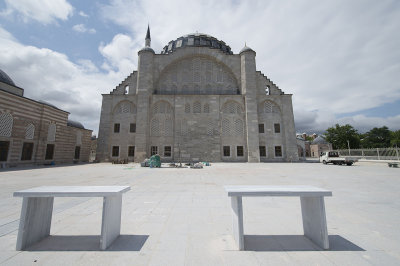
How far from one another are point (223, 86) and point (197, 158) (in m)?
12.5

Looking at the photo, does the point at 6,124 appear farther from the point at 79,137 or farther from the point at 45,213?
the point at 45,213

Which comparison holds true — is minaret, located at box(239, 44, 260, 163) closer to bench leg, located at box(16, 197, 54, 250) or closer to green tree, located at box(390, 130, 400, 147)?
bench leg, located at box(16, 197, 54, 250)

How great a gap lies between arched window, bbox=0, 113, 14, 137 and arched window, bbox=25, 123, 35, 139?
4.84 feet

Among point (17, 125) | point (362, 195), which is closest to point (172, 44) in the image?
point (17, 125)

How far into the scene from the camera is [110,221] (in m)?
2.62

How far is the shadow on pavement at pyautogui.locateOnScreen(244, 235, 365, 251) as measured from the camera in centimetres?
249

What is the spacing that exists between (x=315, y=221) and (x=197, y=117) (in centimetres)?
2248

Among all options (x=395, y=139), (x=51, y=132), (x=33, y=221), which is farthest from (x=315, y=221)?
(x=395, y=139)

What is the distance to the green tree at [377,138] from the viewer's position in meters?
53.4

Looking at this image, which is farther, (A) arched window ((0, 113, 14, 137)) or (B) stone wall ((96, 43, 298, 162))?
(B) stone wall ((96, 43, 298, 162))

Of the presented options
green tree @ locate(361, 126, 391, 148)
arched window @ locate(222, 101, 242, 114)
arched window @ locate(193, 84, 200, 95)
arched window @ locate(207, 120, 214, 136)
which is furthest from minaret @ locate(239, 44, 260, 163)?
green tree @ locate(361, 126, 391, 148)

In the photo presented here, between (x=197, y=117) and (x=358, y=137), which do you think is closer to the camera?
(x=197, y=117)

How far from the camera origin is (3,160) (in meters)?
15.2

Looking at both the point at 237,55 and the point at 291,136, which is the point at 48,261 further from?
the point at 237,55
